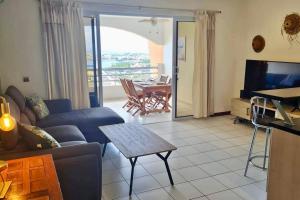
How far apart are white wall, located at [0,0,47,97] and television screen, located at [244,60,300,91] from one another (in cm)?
390

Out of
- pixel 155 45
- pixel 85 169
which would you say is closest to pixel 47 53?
pixel 85 169

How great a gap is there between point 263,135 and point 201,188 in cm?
235

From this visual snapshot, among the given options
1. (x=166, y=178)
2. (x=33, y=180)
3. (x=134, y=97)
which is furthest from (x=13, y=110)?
(x=134, y=97)

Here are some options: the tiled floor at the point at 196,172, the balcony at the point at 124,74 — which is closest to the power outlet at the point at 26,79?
the tiled floor at the point at 196,172

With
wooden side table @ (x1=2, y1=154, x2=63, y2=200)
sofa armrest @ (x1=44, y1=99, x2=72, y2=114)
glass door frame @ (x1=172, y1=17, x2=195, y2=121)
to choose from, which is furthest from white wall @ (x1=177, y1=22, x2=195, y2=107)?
wooden side table @ (x1=2, y1=154, x2=63, y2=200)

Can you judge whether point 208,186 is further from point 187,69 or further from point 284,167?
point 187,69

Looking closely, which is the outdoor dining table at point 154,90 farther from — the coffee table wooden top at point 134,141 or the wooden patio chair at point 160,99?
the coffee table wooden top at point 134,141

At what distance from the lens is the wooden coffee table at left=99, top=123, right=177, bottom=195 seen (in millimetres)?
2746

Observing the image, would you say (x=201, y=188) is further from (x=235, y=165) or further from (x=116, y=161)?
(x=116, y=161)

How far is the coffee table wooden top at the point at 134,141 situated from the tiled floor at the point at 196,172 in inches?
18.0

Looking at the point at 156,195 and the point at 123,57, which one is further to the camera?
the point at 123,57

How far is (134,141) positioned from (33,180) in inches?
63.4

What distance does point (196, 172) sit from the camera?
328 cm

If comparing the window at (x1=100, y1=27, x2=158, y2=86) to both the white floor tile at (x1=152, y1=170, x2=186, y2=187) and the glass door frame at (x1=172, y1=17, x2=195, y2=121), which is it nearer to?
the glass door frame at (x1=172, y1=17, x2=195, y2=121)
